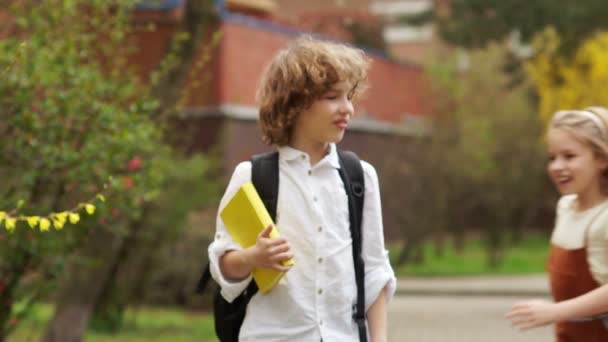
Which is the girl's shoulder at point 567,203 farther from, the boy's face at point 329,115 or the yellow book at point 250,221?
the yellow book at point 250,221

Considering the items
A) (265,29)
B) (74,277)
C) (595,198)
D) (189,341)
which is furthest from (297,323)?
(265,29)

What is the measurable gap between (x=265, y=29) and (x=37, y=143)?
1991 cm

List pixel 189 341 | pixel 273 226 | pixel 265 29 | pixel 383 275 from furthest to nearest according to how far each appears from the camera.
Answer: pixel 265 29, pixel 189 341, pixel 383 275, pixel 273 226

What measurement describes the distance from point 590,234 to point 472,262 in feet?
83.8

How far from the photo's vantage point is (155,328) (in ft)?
48.4

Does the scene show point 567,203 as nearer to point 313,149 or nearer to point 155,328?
point 313,149

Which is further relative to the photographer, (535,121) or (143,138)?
(535,121)

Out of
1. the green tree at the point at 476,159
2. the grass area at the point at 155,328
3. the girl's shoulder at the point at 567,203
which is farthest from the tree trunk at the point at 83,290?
the green tree at the point at 476,159

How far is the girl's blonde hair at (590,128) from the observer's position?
Result: 3973mm

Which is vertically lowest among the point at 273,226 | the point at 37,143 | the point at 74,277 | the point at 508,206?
the point at 508,206

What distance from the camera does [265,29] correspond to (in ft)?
89.6

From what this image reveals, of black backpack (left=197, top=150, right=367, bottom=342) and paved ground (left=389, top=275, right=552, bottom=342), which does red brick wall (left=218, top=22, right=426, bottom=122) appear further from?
black backpack (left=197, top=150, right=367, bottom=342)

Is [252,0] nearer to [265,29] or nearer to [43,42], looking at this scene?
[265,29]

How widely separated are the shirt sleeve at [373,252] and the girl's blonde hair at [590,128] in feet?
2.39
